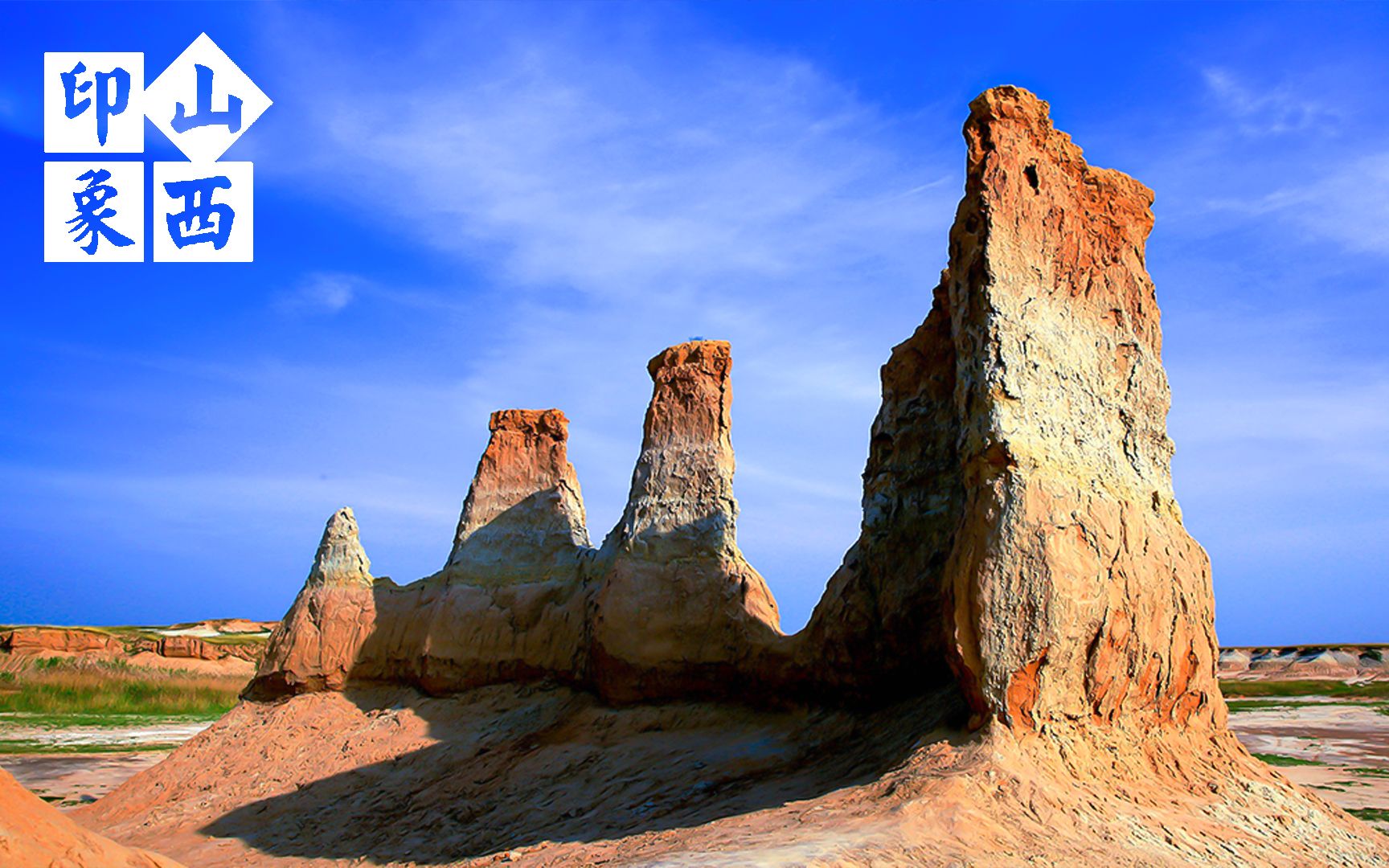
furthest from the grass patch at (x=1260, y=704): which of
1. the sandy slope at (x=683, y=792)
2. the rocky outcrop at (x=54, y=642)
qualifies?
the rocky outcrop at (x=54, y=642)

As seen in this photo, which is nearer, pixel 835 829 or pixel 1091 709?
pixel 835 829

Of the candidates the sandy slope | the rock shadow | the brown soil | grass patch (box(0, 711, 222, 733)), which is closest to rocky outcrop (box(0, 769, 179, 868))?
the sandy slope

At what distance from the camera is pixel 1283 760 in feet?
61.5

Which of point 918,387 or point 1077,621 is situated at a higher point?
point 918,387

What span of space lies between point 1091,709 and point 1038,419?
7.66ft

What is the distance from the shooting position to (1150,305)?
1067 centimetres

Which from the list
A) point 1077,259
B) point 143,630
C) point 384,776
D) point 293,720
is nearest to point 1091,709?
point 1077,259

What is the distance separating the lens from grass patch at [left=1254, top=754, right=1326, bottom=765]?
60.0 ft

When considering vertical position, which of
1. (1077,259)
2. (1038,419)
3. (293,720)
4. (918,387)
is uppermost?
(1077,259)

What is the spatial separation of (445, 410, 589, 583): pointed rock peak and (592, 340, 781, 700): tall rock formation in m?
1.41

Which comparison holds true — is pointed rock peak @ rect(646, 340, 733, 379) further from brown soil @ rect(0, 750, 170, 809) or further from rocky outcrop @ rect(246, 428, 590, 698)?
brown soil @ rect(0, 750, 170, 809)

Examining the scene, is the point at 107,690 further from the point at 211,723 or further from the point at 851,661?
the point at 851,661

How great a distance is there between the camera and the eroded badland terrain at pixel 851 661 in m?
8.04

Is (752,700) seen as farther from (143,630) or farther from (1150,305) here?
(143,630)
